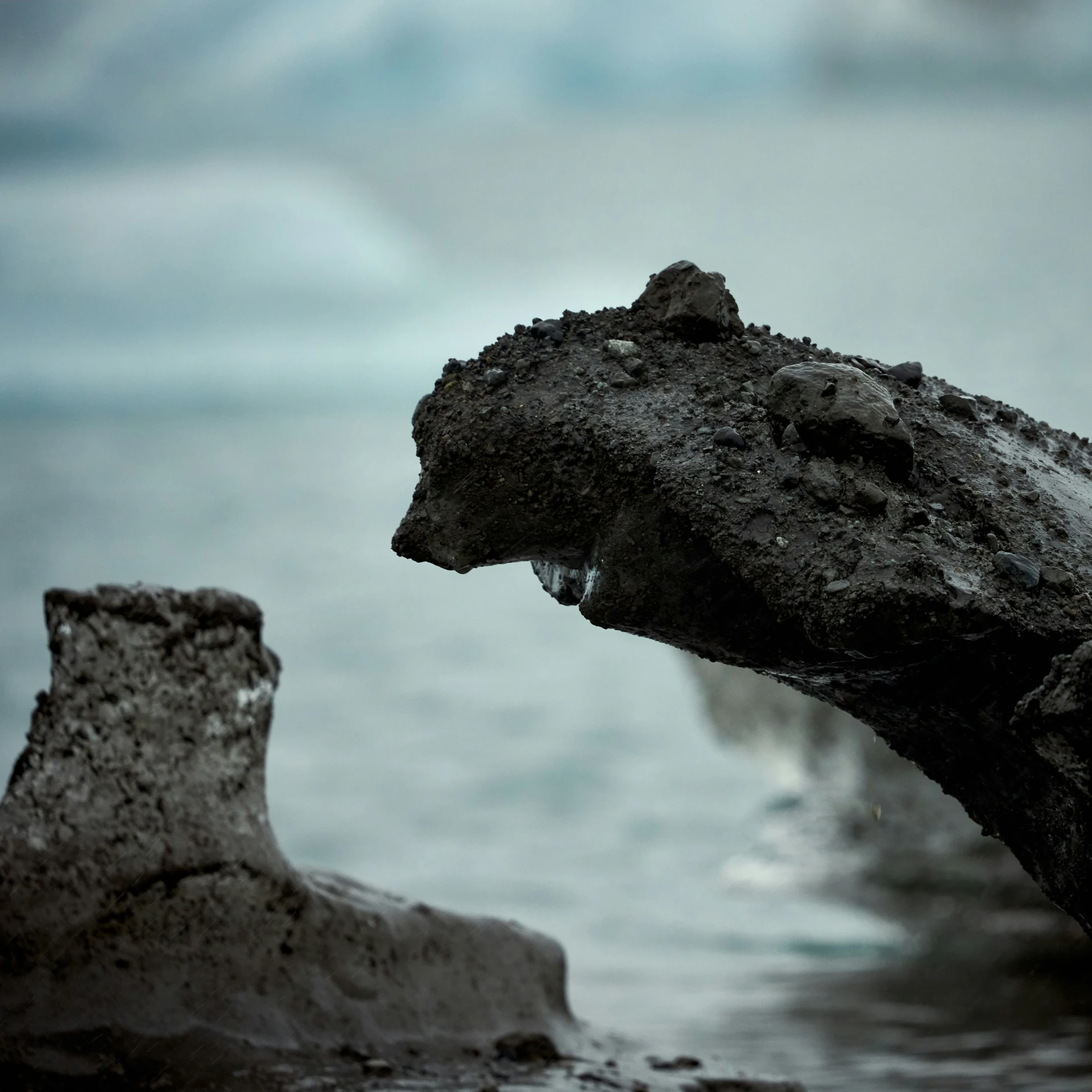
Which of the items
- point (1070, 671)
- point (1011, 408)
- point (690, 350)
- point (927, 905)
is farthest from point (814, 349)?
point (927, 905)

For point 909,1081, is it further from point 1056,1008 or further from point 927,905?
point 927,905

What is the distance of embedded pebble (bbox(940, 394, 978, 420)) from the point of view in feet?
7.77

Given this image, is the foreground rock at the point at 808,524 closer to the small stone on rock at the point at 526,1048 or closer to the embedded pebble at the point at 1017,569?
the embedded pebble at the point at 1017,569

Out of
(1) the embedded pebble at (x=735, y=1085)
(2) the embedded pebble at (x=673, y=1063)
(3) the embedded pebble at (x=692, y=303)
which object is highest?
(3) the embedded pebble at (x=692, y=303)

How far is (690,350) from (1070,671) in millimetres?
815

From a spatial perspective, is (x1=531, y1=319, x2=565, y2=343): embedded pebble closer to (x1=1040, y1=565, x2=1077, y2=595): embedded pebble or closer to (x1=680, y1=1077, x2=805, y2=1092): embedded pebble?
(x1=1040, y1=565, x2=1077, y2=595): embedded pebble

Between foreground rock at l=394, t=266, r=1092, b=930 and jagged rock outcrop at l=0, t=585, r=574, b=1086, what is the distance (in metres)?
1.76

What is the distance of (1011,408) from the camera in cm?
251

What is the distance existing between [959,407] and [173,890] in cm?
247

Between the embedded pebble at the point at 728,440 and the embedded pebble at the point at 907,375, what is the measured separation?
1.39ft

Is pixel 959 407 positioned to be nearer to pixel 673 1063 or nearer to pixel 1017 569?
pixel 1017 569

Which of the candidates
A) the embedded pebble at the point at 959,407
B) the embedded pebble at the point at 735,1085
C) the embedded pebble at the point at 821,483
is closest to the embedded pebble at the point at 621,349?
the embedded pebble at the point at 821,483

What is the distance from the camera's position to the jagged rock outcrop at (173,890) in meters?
3.58

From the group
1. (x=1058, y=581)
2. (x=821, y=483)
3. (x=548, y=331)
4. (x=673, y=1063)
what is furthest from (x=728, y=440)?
(x=673, y=1063)
